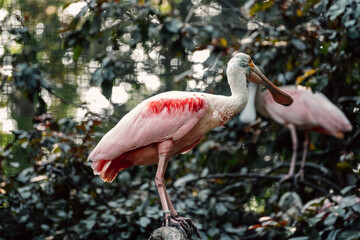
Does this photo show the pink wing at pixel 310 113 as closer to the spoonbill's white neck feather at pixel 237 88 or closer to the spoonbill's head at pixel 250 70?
the spoonbill's head at pixel 250 70

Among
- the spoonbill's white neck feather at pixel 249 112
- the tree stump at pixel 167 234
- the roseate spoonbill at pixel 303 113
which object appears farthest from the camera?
the roseate spoonbill at pixel 303 113

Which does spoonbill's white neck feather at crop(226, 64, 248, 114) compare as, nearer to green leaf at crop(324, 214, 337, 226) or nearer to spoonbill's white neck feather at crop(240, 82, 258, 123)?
green leaf at crop(324, 214, 337, 226)

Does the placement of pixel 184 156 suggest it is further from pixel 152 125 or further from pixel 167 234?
pixel 167 234

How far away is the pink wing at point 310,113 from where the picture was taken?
15.4ft

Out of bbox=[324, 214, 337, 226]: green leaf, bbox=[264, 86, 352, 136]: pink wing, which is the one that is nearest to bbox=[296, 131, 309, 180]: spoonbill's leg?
bbox=[264, 86, 352, 136]: pink wing

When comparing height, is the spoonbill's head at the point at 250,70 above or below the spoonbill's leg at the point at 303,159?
above

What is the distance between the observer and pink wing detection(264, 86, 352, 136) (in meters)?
4.69

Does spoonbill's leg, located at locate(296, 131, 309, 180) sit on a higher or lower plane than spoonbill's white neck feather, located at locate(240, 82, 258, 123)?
lower

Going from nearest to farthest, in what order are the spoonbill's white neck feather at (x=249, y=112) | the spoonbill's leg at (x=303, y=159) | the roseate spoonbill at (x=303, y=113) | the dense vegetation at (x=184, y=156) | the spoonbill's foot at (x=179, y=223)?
the spoonbill's foot at (x=179, y=223) < the dense vegetation at (x=184, y=156) < the spoonbill's white neck feather at (x=249, y=112) < the spoonbill's leg at (x=303, y=159) < the roseate spoonbill at (x=303, y=113)

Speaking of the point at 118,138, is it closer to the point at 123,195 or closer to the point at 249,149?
the point at 123,195

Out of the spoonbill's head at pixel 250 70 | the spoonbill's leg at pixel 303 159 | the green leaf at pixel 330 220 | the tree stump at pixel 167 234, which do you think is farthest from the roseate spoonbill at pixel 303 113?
the tree stump at pixel 167 234

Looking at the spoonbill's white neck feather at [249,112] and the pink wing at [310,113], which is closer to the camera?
the spoonbill's white neck feather at [249,112]

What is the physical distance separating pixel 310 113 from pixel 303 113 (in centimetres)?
7

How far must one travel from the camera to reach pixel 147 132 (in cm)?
232
